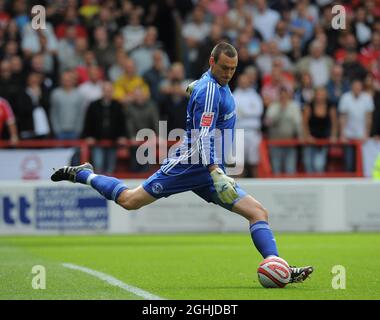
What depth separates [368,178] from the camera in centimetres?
1914

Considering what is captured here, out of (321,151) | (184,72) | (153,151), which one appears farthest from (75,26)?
(321,151)

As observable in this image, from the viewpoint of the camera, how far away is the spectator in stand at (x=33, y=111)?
18812 millimetres

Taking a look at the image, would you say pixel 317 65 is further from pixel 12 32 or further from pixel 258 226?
pixel 258 226

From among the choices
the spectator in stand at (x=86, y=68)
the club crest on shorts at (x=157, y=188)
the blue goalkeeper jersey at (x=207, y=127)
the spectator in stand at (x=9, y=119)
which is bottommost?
the club crest on shorts at (x=157, y=188)

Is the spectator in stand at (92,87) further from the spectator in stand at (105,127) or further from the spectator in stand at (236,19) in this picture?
the spectator in stand at (236,19)

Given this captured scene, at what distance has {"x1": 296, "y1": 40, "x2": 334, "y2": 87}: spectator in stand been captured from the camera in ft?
68.4

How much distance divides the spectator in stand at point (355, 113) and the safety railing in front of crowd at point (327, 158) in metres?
0.42

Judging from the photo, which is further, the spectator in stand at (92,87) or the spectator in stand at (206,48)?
the spectator in stand at (206,48)

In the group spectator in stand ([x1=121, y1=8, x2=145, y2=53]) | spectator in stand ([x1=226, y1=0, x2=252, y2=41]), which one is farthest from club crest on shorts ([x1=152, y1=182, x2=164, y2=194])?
spectator in stand ([x1=226, y1=0, x2=252, y2=41])

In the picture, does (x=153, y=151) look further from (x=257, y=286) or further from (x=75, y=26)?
(x=257, y=286)

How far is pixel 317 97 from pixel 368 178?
1852 millimetres

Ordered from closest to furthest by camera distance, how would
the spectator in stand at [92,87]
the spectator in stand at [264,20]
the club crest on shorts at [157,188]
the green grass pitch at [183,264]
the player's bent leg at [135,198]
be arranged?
the green grass pitch at [183,264] < the club crest on shorts at [157,188] < the player's bent leg at [135,198] < the spectator in stand at [92,87] < the spectator in stand at [264,20]

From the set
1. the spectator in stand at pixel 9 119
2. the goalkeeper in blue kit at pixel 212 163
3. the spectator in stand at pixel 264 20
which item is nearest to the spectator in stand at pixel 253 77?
the spectator in stand at pixel 264 20

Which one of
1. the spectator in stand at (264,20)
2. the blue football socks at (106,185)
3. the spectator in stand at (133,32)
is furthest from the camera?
the spectator in stand at (264,20)
